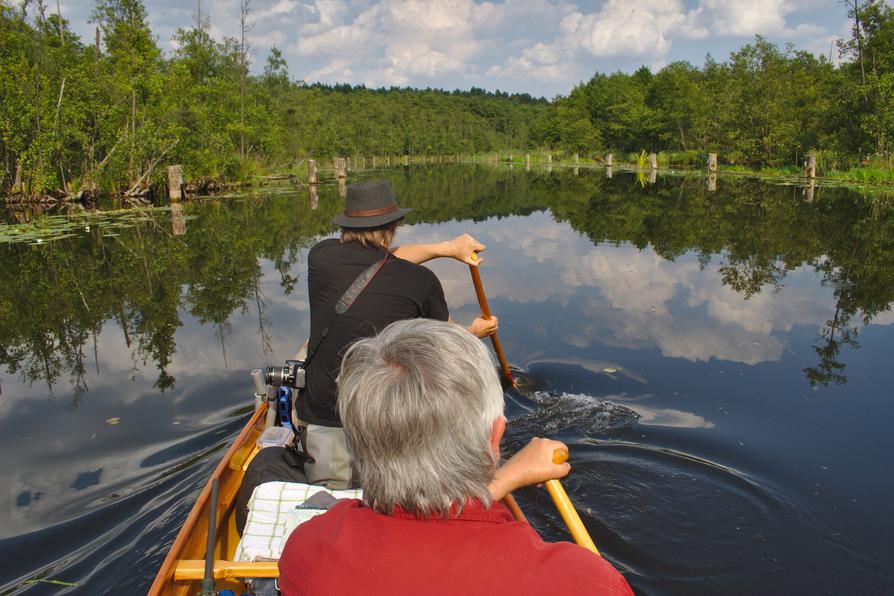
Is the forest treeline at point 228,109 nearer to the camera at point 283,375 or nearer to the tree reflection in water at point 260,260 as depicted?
the tree reflection in water at point 260,260

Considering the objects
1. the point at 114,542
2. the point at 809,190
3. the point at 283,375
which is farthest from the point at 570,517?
the point at 809,190

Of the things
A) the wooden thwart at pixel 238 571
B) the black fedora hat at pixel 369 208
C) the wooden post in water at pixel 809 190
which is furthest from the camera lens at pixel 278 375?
the wooden post in water at pixel 809 190

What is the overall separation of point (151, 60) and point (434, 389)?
26.7 metres

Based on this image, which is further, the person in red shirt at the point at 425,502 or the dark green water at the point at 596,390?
the dark green water at the point at 596,390

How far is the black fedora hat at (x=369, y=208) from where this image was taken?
9.27ft

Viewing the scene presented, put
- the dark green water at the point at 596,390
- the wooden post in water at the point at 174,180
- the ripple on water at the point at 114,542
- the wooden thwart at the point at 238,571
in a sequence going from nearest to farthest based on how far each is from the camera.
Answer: the wooden thwart at the point at 238,571 → the ripple on water at the point at 114,542 → the dark green water at the point at 596,390 → the wooden post in water at the point at 174,180

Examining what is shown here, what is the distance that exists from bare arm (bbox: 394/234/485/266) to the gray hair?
215cm

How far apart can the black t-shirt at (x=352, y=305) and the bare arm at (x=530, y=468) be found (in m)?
0.99

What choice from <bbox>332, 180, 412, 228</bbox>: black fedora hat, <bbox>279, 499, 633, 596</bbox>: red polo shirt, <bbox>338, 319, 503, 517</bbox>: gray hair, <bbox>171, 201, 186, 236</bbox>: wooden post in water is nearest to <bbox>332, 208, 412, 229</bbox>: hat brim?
<bbox>332, 180, 412, 228</bbox>: black fedora hat

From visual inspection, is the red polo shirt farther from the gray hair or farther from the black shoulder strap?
the black shoulder strap

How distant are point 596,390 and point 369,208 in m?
3.34

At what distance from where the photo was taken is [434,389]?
4.11ft

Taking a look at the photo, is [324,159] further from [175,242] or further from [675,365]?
[675,365]

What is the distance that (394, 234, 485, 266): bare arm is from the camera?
3.52m
